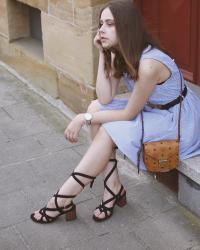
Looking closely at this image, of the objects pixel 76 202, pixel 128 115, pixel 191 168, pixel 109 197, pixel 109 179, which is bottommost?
pixel 76 202

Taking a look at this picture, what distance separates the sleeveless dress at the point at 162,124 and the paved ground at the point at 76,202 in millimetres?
393

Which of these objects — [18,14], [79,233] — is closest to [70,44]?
[18,14]

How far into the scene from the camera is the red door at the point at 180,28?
3.99 meters

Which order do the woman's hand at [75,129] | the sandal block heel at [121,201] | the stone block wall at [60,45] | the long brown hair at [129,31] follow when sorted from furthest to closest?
the stone block wall at [60,45] < the sandal block heel at [121,201] < the woman's hand at [75,129] < the long brown hair at [129,31]

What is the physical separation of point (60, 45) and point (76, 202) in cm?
180

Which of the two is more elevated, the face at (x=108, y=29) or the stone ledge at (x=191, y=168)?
the face at (x=108, y=29)

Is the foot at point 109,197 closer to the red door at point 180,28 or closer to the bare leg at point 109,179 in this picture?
the bare leg at point 109,179

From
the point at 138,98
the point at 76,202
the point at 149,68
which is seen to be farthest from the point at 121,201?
the point at 149,68

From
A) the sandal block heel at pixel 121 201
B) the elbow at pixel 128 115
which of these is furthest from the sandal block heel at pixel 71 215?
the elbow at pixel 128 115

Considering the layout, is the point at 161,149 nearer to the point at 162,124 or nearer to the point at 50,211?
the point at 162,124

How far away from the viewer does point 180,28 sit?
410 cm

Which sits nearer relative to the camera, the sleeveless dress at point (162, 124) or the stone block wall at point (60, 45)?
the sleeveless dress at point (162, 124)

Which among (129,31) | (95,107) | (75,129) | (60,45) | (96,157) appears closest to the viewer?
(129,31)

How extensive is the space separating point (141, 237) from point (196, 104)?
0.90 metres
